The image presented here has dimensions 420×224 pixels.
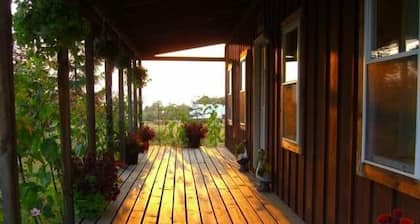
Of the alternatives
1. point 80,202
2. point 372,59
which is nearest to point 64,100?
point 80,202

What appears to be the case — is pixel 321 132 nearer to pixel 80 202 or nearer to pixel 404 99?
pixel 404 99

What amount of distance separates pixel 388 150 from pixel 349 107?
52cm

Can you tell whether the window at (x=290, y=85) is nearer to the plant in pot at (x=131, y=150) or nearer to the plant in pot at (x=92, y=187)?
the plant in pot at (x=92, y=187)

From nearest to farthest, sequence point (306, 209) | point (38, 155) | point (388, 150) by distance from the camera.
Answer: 1. point (388, 150)
2. point (38, 155)
3. point (306, 209)

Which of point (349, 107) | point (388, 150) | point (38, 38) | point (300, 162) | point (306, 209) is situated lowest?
point (306, 209)

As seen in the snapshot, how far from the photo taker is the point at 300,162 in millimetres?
3641

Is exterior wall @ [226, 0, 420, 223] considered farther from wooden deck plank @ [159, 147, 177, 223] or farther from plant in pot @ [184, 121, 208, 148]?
plant in pot @ [184, 121, 208, 148]

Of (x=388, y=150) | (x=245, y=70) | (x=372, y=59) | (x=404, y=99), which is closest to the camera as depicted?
(x=404, y=99)

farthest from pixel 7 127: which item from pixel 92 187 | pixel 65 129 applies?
pixel 92 187

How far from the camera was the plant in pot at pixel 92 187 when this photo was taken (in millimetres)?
3604

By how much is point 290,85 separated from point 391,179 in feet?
Answer: 6.70

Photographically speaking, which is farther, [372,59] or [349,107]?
[349,107]

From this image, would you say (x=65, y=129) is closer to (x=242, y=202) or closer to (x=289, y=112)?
(x=242, y=202)

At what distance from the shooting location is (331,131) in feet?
9.48
